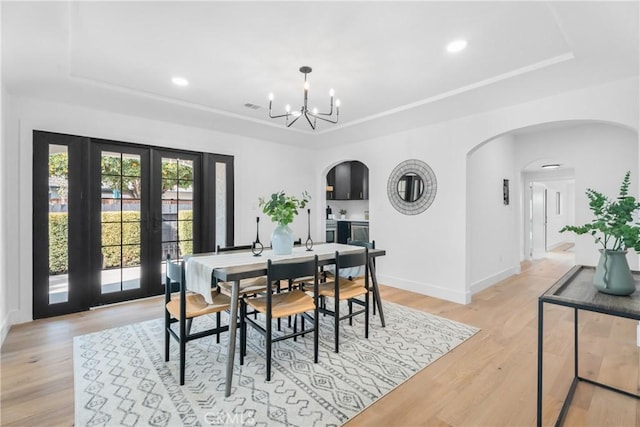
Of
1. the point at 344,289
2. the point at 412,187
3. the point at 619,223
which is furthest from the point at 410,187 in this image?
the point at 619,223

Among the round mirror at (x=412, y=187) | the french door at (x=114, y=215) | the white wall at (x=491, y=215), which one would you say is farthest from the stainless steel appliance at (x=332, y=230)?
the white wall at (x=491, y=215)

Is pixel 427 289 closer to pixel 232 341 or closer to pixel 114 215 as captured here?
pixel 232 341

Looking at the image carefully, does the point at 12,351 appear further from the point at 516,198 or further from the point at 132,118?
the point at 516,198

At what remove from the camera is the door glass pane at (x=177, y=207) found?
4.23 metres

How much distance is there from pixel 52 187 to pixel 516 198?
690cm

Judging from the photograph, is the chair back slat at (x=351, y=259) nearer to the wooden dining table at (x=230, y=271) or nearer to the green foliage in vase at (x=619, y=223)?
the wooden dining table at (x=230, y=271)

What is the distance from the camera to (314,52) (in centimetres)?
249

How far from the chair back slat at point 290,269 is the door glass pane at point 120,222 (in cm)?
270

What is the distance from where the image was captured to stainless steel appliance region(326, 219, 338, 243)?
22.8 ft

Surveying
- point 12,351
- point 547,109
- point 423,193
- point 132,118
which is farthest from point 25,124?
point 547,109

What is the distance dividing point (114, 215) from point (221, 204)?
1.39 metres

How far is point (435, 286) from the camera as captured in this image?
168 inches

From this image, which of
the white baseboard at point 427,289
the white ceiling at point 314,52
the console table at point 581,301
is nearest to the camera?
the console table at point 581,301

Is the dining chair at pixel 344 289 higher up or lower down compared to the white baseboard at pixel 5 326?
higher up
